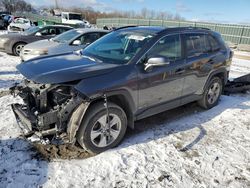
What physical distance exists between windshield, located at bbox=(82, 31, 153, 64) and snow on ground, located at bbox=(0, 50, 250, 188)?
140 centimetres

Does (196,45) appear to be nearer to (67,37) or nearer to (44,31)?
(67,37)

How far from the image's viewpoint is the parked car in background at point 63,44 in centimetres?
839

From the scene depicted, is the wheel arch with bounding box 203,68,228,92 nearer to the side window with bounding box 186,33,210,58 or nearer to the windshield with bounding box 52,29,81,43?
the side window with bounding box 186,33,210,58

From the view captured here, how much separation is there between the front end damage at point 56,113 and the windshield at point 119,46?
0.95 metres

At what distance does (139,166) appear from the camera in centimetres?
344

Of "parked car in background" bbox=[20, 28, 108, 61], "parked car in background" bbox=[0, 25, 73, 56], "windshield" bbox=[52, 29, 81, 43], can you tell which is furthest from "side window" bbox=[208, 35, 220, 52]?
"parked car in background" bbox=[0, 25, 73, 56]

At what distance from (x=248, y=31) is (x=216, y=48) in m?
19.0

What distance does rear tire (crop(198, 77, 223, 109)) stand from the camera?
215 inches

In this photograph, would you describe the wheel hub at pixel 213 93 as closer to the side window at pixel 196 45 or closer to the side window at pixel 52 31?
the side window at pixel 196 45

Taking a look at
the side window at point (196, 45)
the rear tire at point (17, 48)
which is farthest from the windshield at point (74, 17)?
the side window at point (196, 45)

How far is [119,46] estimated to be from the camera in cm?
443

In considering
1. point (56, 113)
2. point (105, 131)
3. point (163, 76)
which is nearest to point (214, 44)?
point (163, 76)

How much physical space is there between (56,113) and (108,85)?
2.67 feet

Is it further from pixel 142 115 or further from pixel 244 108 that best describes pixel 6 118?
pixel 244 108
